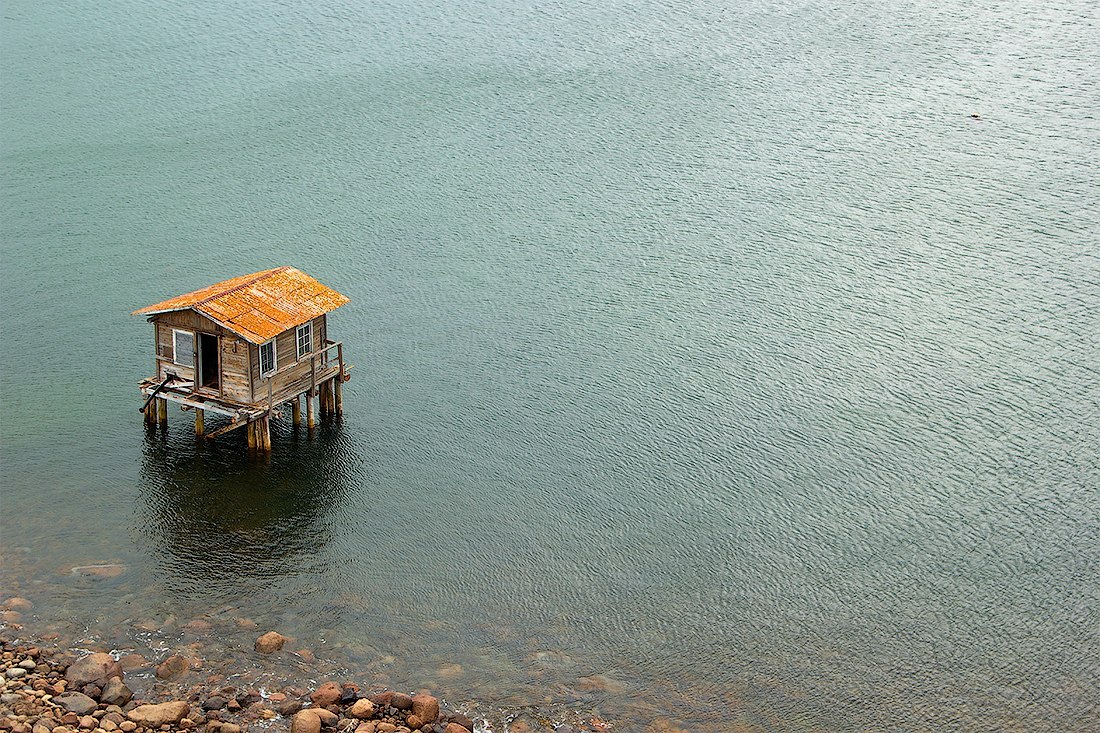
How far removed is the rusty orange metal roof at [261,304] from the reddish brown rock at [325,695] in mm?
12863

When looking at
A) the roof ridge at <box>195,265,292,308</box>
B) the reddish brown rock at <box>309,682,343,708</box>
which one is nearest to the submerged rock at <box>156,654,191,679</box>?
the reddish brown rock at <box>309,682,343,708</box>

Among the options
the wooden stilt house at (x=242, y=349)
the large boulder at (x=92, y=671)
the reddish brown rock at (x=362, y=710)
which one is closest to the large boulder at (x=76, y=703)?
the large boulder at (x=92, y=671)

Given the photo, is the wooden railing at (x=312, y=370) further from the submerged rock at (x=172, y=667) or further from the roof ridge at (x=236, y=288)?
the submerged rock at (x=172, y=667)

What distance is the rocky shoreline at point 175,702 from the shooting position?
26609 mm

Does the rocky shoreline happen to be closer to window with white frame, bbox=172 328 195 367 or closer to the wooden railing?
the wooden railing

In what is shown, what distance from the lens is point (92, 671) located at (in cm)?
2842

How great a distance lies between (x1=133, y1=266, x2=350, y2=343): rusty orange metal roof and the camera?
38.0m

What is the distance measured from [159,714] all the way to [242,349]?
1433 centimetres

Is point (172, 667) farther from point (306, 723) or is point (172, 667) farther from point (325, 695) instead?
point (306, 723)

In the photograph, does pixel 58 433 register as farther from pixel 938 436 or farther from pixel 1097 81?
pixel 1097 81

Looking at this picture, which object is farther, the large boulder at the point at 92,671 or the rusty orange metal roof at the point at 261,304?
the rusty orange metal roof at the point at 261,304

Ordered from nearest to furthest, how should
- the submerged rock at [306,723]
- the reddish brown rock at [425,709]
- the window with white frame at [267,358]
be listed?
the submerged rock at [306,723] < the reddish brown rock at [425,709] < the window with white frame at [267,358]

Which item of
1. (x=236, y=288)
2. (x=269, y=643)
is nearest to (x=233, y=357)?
(x=236, y=288)

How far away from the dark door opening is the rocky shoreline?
11.6 metres
